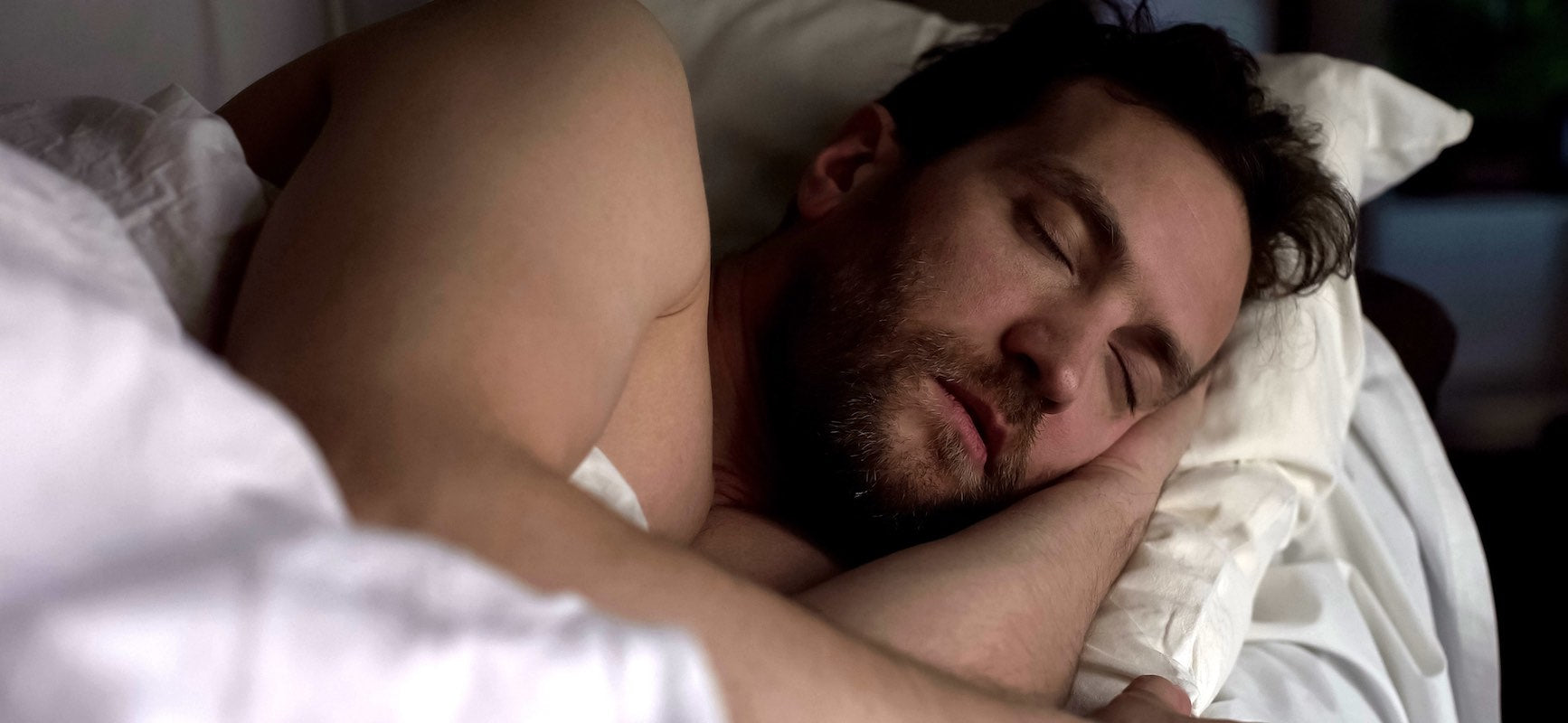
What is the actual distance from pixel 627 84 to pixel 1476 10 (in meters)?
1.69

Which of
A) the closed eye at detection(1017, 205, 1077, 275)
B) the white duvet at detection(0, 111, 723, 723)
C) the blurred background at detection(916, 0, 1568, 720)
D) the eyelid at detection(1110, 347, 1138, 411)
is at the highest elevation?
the white duvet at detection(0, 111, 723, 723)

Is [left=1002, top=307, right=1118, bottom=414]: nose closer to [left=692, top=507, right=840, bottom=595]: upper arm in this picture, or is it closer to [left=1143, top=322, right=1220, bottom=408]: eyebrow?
[left=1143, top=322, right=1220, bottom=408]: eyebrow

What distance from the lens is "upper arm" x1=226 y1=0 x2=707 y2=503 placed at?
1.63 feet

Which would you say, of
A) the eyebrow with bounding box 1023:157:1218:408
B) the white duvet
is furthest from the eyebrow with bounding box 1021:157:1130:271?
the white duvet

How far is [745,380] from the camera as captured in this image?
43.8 inches

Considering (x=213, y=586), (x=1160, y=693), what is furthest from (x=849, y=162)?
(x=213, y=586)

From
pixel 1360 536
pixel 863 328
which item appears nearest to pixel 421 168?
pixel 863 328

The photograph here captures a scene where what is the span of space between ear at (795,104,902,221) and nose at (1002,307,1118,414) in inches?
10.7

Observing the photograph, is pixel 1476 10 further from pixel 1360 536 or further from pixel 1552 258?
pixel 1360 536

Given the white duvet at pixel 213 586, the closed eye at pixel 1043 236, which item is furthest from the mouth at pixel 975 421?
the white duvet at pixel 213 586

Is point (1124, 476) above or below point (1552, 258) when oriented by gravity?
above

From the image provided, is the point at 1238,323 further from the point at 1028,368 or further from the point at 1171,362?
the point at 1028,368

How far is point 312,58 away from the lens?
0.89m

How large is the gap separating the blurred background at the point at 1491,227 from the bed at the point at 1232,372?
42cm
